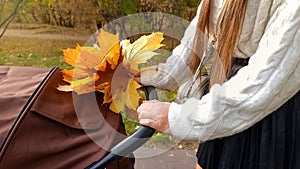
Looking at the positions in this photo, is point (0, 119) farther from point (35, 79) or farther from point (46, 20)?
point (46, 20)

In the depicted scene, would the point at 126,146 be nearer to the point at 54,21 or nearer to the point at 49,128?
the point at 49,128

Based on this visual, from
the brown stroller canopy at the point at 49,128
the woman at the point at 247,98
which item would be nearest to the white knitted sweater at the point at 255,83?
the woman at the point at 247,98

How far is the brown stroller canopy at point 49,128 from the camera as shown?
50.9 inches

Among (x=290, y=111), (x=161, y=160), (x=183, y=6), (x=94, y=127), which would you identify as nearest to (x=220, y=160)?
(x=290, y=111)

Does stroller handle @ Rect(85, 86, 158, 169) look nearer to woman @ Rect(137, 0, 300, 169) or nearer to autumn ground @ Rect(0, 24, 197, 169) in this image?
woman @ Rect(137, 0, 300, 169)

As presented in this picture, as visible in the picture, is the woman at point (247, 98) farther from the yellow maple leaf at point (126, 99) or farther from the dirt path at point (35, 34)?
the dirt path at point (35, 34)

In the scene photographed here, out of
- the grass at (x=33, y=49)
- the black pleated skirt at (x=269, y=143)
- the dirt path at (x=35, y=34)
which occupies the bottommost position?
the grass at (x=33, y=49)

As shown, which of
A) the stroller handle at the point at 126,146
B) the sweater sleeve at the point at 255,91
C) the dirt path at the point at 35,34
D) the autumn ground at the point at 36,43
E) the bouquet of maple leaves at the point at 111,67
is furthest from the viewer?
the dirt path at the point at 35,34

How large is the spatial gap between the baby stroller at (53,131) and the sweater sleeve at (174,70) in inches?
2.2

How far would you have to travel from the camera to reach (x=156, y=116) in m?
1.25

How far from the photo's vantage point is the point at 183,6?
4578mm

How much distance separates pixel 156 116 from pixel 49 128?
0.33 meters

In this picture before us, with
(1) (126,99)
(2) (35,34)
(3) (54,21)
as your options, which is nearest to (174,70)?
(1) (126,99)

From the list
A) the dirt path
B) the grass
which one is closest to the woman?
the grass
